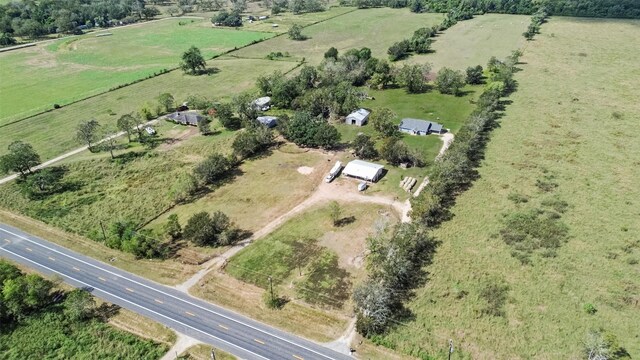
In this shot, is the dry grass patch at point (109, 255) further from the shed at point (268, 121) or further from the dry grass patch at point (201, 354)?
the shed at point (268, 121)

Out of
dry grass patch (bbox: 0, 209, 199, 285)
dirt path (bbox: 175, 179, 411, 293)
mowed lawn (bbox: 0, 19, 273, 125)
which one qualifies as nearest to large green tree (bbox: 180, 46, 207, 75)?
mowed lawn (bbox: 0, 19, 273, 125)

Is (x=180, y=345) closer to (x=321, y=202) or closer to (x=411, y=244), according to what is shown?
(x=411, y=244)

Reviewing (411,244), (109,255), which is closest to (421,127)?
(411,244)

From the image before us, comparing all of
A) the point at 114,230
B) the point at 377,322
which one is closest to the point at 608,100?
the point at 377,322

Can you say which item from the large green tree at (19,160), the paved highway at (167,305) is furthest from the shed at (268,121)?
the paved highway at (167,305)

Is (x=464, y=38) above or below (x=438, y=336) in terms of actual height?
above

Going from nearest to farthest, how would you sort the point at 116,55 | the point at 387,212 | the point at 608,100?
the point at 387,212, the point at 608,100, the point at 116,55

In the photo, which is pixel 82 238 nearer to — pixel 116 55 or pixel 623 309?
pixel 623 309
